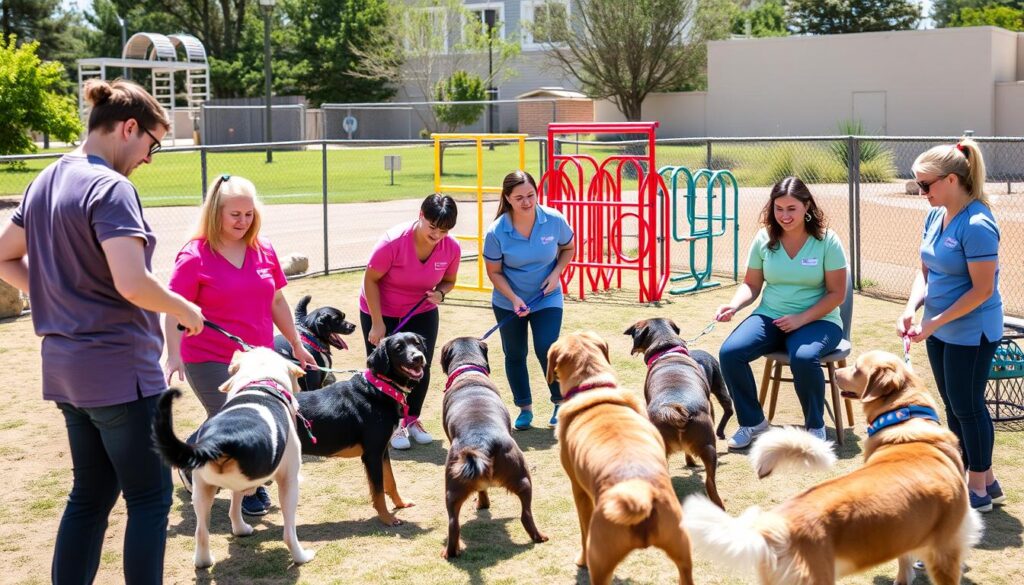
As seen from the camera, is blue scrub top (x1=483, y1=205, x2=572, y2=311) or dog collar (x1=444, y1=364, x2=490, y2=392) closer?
dog collar (x1=444, y1=364, x2=490, y2=392)

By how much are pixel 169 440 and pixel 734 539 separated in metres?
1.88

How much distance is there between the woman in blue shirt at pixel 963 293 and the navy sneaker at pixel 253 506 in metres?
3.37

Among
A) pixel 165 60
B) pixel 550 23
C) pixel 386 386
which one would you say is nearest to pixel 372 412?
pixel 386 386

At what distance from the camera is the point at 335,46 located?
50594mm

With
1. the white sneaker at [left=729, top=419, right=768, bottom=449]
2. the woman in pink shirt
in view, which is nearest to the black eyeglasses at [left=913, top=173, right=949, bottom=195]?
the white sneaker at [left=729, top=419, right=768, bottom=449]

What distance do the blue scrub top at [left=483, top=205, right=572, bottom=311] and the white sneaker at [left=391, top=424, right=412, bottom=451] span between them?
42.7 inches

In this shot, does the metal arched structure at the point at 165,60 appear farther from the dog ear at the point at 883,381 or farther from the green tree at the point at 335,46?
the dog ear at the point at 883,381

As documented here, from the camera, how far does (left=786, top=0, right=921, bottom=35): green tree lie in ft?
168

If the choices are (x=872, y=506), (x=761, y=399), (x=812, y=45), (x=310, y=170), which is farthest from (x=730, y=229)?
(x=812, y=45)

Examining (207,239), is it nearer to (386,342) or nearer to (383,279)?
(386,342)

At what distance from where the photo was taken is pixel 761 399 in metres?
6.70

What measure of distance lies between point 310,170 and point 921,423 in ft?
87.0

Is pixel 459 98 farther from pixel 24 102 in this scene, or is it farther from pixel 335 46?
pixel 24 102

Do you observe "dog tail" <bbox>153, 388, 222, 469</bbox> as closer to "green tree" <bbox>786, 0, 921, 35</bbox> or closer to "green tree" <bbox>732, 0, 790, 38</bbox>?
"green tree" <bbox>786, 0, 921, 35</bbox>
